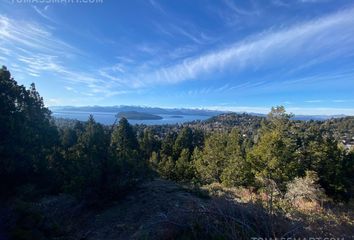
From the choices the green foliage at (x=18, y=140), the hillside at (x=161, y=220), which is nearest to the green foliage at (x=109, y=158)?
the green foliage at (x=18, y=140)

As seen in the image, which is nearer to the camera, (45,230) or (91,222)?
(45,230)

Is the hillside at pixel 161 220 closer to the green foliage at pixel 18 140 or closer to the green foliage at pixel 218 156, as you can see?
the green foliage at pixel 18 140

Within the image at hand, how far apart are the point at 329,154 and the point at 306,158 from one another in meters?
1.69

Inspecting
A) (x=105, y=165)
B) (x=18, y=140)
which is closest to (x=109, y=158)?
(x=105, y=165)

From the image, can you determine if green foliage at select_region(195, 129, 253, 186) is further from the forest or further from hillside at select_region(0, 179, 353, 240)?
hillside at select_region(0, 179, 353, 240)

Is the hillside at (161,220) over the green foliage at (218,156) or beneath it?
over

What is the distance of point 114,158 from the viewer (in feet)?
27.9

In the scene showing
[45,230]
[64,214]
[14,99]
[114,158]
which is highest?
[14,99]

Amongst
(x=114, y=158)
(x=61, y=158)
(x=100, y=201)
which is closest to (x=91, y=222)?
(x=100, y=201)

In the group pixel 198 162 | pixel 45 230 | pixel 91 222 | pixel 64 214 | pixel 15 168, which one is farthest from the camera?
pixel 198 162

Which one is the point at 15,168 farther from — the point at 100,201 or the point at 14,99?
the point at 100,201

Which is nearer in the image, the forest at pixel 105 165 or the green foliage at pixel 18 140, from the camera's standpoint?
the forest at pixel 105 165

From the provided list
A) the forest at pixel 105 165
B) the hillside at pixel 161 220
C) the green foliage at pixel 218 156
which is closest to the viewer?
the hillside at pixel 161 220

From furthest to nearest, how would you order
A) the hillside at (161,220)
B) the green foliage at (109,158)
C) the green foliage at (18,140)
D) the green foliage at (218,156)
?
the green foliage at (218,156) → the green foliage at (18,140) → the green foliage at (109,158) → the hillside at (161,220)
